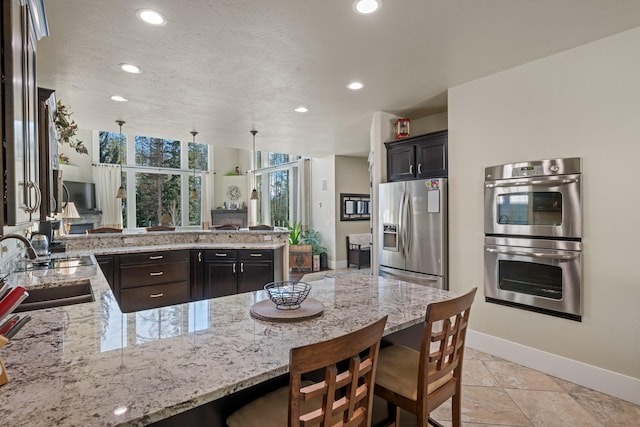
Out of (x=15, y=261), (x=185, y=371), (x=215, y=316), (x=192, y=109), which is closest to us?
(x=185, y=371)

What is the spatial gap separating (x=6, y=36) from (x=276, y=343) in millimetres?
1392

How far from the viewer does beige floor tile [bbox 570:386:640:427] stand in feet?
6.87

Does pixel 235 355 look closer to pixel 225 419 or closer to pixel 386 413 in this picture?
pixel 225 419

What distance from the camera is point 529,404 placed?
2283 millimetres

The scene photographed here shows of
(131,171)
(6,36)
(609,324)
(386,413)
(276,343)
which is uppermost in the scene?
(131,171)

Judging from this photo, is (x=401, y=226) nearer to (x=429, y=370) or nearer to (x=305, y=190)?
(x=429, y=370)

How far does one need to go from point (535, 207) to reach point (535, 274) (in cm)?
57

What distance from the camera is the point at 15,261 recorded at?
264 cm

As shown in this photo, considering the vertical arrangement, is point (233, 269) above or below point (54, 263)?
below

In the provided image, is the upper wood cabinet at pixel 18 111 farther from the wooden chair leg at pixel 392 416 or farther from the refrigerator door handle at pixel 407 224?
the refrigerator door handle at pixel 407 224

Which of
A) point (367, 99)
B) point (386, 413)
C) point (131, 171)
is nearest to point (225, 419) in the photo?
point (386, 413)

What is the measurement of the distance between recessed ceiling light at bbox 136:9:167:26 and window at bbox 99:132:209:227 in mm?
7596

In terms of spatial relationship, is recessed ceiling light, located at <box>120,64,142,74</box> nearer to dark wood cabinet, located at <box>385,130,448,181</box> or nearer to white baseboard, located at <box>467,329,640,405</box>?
dark wood cabinet, located at <box>385,130,448,181</box>

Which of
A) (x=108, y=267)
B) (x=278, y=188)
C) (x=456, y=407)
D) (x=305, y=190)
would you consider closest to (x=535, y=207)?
(x=456, y=407)
